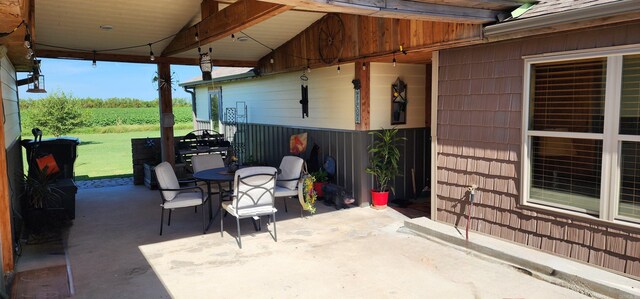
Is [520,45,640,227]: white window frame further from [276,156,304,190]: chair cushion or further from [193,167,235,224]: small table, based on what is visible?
[193,167,235,224]: small table

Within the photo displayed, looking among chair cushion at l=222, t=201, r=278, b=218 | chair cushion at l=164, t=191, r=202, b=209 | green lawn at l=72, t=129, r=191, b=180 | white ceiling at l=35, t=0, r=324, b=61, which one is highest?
white ceiling at l=35, t=0, r=324, b=61

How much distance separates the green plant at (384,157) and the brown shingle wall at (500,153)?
1.24 m

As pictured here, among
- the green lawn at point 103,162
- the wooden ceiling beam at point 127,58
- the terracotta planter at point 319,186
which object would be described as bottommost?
the green lawn at point 103,162

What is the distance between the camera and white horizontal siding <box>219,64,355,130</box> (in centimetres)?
696

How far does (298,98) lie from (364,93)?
2271 millimetres

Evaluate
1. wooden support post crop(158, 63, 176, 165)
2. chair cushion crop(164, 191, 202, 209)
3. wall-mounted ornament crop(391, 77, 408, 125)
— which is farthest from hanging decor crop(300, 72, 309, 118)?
chair cushion crop(164, 191, 202, 209)

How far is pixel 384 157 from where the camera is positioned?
6.56 m

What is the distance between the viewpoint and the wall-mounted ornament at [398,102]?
673cm

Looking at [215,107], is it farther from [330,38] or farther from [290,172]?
[290,172]

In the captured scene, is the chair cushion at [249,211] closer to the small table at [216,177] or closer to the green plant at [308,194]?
the small table at [216,177]

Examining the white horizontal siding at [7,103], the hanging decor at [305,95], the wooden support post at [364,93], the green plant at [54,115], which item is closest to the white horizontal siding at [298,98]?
the hanging decor at [305,95]

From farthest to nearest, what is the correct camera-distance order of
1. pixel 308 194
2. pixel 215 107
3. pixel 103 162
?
pixel 215 107 < pixel 103 162 < pixel 308 194

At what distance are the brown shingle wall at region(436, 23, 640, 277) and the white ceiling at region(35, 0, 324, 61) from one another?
9.91ft

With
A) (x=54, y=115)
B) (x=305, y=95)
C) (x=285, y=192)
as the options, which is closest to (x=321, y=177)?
(x=285, y=192)
